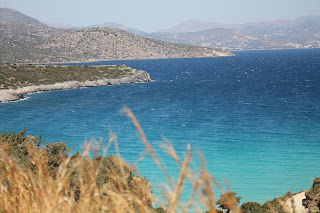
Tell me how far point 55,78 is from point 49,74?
4330mm

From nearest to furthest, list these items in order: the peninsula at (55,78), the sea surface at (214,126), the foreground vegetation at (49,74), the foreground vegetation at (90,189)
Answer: the foreground vegetation at (90,189) → the sea surface at (214,126) → the peninsula at (55,78) → the foreground vegetation at (49,74)

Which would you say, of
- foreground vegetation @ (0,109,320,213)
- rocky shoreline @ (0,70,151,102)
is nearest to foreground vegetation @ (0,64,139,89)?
rocky shoreline @ (0,70,151,102)

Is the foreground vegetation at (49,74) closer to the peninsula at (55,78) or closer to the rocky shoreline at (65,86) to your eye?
the peninsula at (55,78)

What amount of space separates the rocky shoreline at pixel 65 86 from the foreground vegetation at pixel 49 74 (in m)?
1.60

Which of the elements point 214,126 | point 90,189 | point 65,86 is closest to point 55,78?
point 65,86

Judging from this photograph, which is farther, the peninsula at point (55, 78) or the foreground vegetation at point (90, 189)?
the peninsula at point (55, 78)

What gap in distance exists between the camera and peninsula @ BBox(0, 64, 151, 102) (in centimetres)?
6944

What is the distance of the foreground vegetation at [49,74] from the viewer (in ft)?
244

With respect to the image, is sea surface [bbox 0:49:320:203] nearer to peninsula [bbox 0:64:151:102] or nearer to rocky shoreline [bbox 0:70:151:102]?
rocky shoreline [bbox 0:70:151:102]

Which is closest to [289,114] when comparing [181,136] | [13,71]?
[181,136]

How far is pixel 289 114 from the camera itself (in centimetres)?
4456

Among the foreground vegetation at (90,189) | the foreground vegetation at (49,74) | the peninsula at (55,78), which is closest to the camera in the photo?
the foreground vegetation at (90,189)

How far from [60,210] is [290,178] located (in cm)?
2334

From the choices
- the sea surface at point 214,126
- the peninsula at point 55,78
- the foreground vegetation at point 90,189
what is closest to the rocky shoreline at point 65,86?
the peninsula at point 55,78
